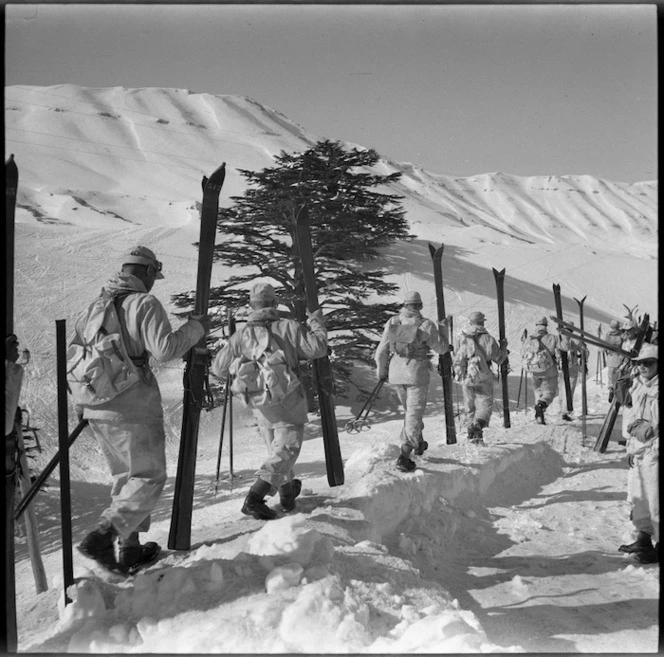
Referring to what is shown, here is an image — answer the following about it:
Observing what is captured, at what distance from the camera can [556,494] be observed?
27.9 feet

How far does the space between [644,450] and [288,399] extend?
2.83 meters

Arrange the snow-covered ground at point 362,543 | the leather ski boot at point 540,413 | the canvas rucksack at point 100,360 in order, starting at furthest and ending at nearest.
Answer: the leather ski boot at point 540,413
the canvas rucksack at point 100,360
the snow-covered ground at point 362,543

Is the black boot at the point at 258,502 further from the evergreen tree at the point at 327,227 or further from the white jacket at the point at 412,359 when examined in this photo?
the evergreen tree at the point at 327,227

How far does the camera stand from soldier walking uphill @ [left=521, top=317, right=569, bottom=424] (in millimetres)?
12461

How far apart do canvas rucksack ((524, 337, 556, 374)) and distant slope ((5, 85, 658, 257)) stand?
85.5ft

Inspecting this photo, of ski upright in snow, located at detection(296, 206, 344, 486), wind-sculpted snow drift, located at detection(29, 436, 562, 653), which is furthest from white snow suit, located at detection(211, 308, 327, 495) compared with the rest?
ski upright in snow, located at detection(296, 206, 344, 486)

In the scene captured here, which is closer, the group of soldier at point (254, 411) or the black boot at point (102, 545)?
the black boot at point (102, 545)

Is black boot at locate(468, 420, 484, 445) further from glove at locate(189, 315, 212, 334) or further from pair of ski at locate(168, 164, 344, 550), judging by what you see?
glove at locate(189, 315, 212, 334)

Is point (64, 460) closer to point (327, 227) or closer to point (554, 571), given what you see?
point (554, 571)

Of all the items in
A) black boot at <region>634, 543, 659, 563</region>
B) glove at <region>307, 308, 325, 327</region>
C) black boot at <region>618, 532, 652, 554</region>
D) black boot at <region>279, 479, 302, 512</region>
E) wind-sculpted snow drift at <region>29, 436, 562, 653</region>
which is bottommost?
black boot at <region>634, 543, 659, 563</region>

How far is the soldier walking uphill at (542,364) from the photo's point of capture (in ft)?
40.9

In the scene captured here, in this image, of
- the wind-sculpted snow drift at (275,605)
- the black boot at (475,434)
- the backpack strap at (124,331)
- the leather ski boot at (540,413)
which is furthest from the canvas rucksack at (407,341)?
the leather ski boot at (540,413)

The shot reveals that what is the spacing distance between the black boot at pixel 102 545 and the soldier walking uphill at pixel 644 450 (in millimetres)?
3872

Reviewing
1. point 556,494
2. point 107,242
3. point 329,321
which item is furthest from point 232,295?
point 556,494
